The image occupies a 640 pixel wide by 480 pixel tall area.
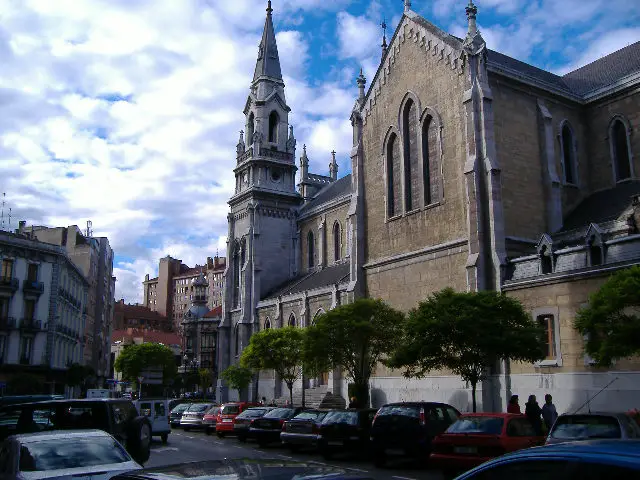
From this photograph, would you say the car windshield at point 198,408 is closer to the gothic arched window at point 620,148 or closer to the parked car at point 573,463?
the gothic arched window at point 620,148

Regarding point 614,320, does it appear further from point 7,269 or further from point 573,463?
point 7,269

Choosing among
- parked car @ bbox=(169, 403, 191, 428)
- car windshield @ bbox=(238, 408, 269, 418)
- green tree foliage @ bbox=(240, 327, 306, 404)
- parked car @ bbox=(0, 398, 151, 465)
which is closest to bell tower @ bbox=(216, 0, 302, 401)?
green tree foliage @ bbox=(240, 327, 306, 404)

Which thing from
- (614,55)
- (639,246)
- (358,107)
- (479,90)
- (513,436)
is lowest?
(513,436)

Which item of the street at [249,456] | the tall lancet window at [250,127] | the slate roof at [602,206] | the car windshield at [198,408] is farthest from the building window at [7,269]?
the slate roof at [602,206]

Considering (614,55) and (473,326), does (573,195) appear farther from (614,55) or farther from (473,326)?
(473,326)

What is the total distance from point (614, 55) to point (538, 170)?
10892mm

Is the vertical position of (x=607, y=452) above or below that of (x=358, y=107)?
below

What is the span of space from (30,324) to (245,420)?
83.3 feet

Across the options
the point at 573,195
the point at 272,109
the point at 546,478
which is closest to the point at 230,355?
the point at 272,109

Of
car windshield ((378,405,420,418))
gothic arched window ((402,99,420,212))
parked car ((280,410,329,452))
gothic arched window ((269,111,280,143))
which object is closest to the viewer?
car windshield ((378,405,420,418))

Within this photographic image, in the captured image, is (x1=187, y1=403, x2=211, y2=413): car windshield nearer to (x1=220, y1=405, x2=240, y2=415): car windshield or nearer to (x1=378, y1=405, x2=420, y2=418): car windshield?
(x1=220, y1=405, x2=240, y2=415): car windshield

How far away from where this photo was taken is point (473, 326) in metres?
21.4

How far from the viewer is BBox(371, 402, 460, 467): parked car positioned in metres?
16.3

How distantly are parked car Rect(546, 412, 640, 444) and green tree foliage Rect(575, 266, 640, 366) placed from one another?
4914 mm
